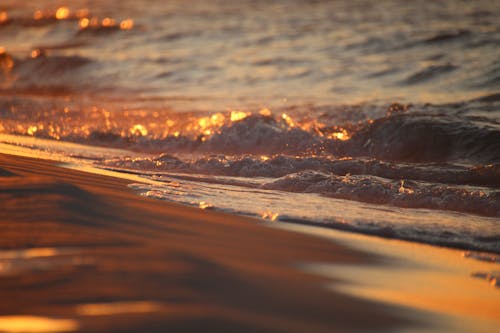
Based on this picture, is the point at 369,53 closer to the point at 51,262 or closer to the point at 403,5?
the point at 403,5

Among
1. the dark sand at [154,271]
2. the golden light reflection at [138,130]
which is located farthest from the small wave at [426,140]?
the dark sand at [154,271]

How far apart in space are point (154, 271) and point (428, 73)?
8.95m

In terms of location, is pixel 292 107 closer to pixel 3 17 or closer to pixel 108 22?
pixel 108 22

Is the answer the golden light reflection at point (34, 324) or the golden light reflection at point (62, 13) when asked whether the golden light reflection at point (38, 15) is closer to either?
the golden light reflection at point (62, 13)

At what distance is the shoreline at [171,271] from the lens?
7.82 feet

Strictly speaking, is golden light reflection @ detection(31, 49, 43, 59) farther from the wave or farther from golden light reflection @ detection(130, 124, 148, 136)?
golden light reflection @ detection(130, 124, 148, 136)

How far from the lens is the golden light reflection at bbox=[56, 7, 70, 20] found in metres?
22.9

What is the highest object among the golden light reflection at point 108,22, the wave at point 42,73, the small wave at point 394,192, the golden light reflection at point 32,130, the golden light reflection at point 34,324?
the golden light reflection at point 108,22

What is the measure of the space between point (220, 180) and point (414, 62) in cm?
694

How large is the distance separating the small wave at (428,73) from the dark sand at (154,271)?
7.36 m

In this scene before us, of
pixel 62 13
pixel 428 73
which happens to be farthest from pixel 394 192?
pixel 62 13

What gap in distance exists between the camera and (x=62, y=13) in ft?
76.8

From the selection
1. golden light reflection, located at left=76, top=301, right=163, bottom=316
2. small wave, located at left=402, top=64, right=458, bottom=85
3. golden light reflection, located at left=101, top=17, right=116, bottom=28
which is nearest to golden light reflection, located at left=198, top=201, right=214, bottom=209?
golden light reflection, located at left=76, top=301, right=163, bottom=316

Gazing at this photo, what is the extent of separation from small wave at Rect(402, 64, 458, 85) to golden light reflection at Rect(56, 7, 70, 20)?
46.5 feet
